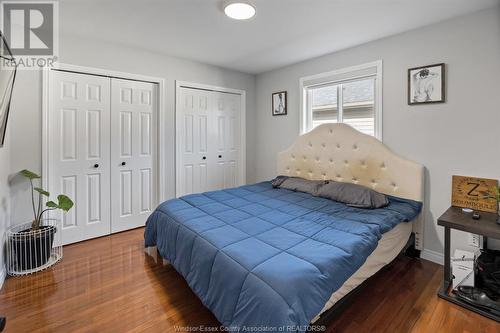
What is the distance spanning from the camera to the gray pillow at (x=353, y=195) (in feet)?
8.34

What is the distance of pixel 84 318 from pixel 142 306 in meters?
0.38

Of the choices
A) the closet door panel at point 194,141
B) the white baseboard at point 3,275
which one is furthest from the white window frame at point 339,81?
the white baseboard at point 3,275

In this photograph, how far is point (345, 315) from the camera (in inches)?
71.3

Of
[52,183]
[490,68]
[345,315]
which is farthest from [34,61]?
[490,68]

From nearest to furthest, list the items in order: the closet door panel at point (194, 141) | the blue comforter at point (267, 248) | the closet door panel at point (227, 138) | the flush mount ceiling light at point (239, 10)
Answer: the blue comforter at point (267, 248) < the flush mount ceiling light at point (239, 10) < the closet door panel at point (194, 141) < the closet door panel at point (227, 138)

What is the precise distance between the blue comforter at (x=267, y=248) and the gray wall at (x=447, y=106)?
1.53 feet

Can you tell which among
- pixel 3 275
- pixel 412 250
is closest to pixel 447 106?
pixel 412 250

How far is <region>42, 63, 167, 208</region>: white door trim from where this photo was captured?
2.69 metres

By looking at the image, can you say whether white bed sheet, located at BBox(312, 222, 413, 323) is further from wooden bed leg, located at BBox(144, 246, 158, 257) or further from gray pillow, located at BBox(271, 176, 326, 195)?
wooden bed leg, located at BBox(144, 246, 158, 257)

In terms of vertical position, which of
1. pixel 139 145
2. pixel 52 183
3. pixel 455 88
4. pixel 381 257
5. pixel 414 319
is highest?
pixel 455 88

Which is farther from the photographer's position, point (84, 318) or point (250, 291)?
point (84, 318)

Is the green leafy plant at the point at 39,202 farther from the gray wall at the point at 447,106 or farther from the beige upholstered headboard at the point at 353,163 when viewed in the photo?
the gray wall at the point at 447,106

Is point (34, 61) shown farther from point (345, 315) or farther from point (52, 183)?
point (345, 315)

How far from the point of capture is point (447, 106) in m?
2.45
